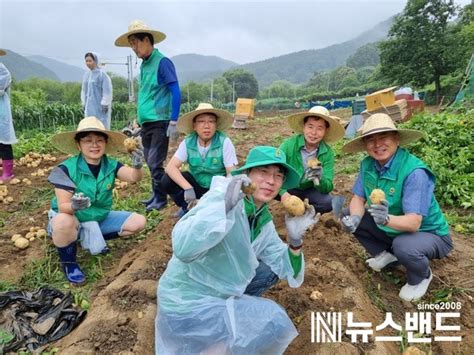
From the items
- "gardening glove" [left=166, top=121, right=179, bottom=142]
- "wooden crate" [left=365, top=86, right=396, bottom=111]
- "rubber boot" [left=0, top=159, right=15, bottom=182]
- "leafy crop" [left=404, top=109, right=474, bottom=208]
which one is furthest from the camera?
"wooden crate" [left=365, top=86, right=396, bottom=111]

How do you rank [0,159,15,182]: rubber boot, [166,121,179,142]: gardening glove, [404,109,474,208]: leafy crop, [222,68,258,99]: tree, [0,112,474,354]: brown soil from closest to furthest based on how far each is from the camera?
[0,112,474,354]: brown soil < [166,121,179,142]: gardening glove < [404,109,474,208]: leafy crop < [0,159,15,182]: rubber boot < [222,68,258,99]: tree

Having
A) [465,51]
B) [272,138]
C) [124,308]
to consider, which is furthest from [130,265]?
[465,51]

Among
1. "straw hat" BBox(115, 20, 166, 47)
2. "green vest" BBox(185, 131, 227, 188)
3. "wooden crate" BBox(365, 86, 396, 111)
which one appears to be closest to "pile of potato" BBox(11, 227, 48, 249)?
"green vest" BBox(185, 131, 227, 188)

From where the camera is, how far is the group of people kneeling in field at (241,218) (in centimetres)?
183

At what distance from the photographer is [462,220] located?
4074mm

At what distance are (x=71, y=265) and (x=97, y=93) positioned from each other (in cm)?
377

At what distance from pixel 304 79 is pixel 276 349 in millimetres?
167142

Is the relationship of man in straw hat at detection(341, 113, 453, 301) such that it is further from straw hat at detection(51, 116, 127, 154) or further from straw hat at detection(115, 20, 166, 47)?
straw hat at detection(115, 20, 166, 47)

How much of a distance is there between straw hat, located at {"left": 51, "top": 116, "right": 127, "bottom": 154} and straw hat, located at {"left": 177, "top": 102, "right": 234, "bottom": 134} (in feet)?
1.64

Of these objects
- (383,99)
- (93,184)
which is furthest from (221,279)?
(383,99)

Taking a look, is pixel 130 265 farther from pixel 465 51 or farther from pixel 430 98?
pixel 465 51

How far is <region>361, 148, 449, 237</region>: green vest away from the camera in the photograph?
2.63 metres

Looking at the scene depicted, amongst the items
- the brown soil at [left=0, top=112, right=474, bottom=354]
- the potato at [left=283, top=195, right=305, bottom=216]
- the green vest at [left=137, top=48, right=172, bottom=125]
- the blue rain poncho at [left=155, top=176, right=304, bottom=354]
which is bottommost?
the brown soil at [left=0, top=112, right=474, bottom=354]

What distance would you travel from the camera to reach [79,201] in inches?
110
